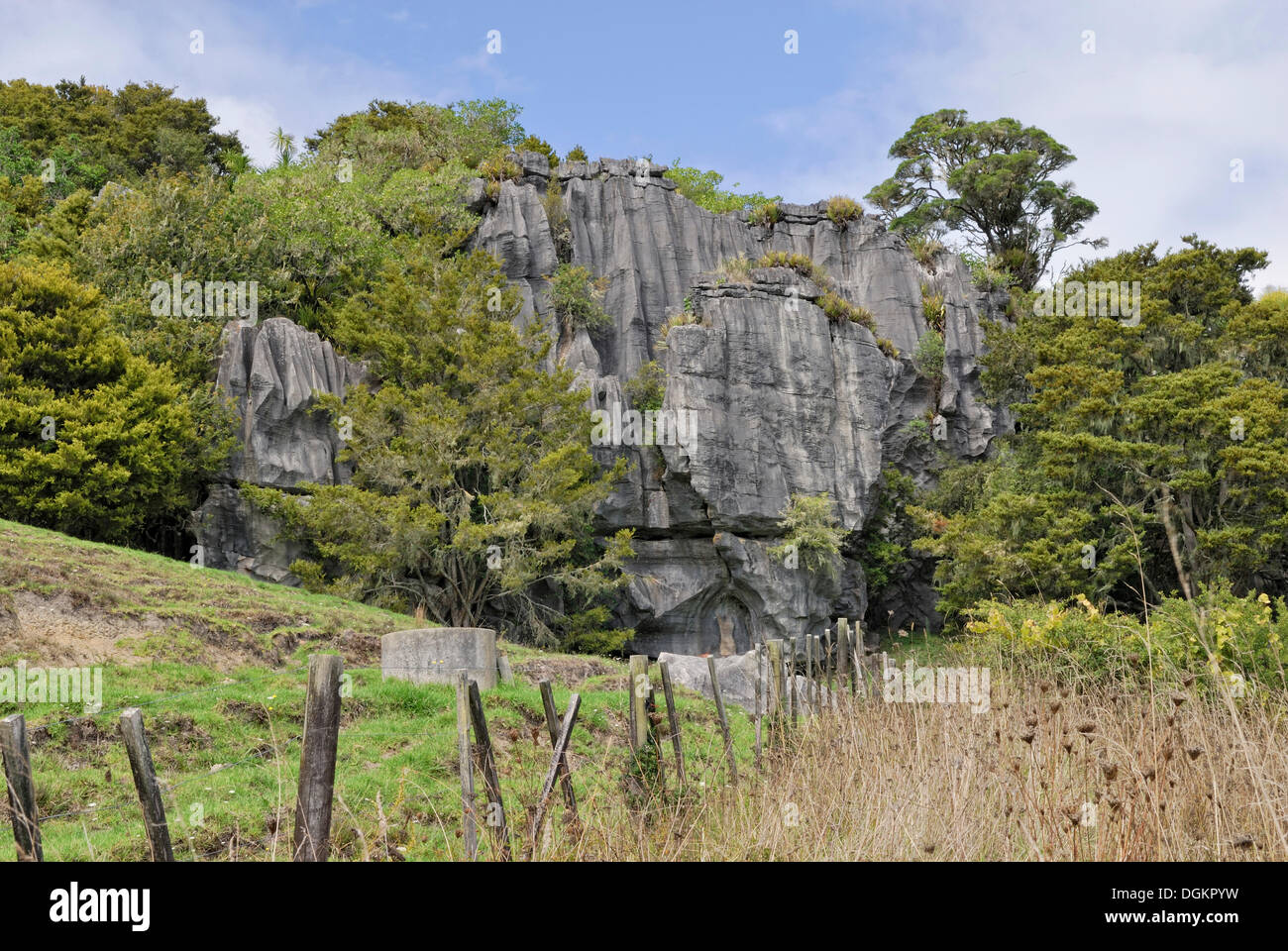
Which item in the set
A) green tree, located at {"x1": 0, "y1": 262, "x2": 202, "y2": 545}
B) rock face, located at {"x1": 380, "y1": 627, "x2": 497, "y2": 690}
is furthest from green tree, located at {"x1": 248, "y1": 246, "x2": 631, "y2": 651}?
rock face, located at {"x1": 380, "y1": 627, "x2": 497, "y2": 690}

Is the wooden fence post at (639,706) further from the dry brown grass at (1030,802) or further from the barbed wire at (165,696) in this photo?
the barbed wire at (165,696)

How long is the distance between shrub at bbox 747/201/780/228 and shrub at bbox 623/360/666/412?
854cm

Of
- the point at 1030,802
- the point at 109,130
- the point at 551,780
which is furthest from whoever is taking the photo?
the point at 109,130

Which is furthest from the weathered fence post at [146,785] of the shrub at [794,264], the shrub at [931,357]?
the shrub at [931,357]

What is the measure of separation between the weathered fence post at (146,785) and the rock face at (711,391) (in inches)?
699

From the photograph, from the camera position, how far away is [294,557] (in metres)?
20.7

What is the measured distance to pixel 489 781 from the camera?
4.20 m

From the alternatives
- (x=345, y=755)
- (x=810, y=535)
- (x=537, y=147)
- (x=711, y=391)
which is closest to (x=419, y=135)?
(x=537, y=147)

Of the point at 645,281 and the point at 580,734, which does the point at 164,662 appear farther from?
the point at 645,281

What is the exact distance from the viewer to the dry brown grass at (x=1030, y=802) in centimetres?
314

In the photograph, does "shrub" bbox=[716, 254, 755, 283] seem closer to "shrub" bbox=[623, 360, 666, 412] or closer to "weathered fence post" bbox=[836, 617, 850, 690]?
"shrub" bbox=[623, 360, 666, 412]

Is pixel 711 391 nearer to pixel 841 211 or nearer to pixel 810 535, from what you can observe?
pixel 810 535

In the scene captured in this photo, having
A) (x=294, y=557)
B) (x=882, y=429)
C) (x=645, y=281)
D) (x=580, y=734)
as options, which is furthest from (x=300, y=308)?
(x=580, y=734)

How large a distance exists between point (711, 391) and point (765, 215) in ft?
32.7
